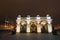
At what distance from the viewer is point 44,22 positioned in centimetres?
993

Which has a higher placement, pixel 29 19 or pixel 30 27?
pixel 29 19

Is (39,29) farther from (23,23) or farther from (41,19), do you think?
(23,23)

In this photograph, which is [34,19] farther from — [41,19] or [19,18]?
[19,18]

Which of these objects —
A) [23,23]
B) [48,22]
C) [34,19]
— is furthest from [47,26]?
[23,23]

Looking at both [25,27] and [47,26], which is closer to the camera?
[47,26]

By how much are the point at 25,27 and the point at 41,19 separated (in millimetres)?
1682

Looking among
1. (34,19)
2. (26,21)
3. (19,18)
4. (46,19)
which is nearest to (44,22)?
(46,19)

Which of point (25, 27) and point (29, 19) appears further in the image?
point (25, 27)

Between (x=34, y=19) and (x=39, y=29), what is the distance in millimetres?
992

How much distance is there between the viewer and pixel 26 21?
9961 millimetres

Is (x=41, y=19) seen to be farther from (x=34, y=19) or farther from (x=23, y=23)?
(x=23, y=23)

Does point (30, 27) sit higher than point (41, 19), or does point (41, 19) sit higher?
point (41, 19)

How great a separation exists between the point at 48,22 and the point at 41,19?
685 millimetres

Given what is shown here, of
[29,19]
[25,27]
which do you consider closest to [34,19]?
[29,19]
